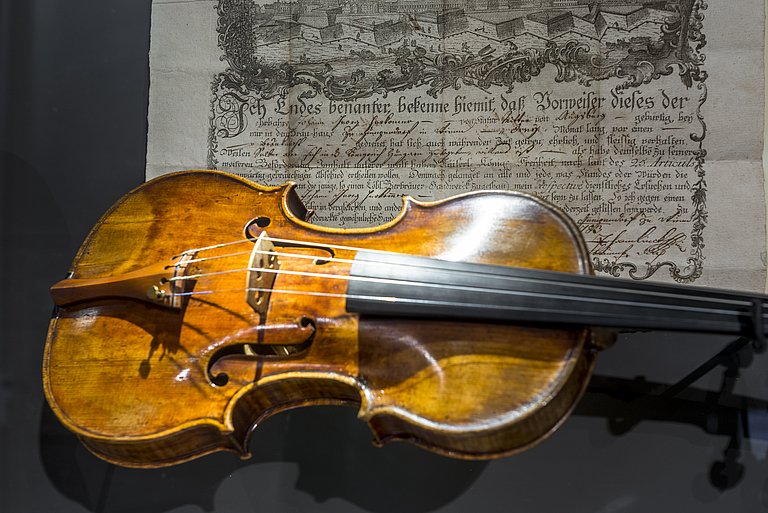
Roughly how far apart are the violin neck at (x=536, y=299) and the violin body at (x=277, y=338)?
0.04m

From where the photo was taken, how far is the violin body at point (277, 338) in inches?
48.8

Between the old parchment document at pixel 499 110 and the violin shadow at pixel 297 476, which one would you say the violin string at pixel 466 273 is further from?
the violin shadow at pixel 297 476

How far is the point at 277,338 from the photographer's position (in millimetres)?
1375

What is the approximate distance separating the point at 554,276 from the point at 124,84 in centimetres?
157

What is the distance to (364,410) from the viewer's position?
1.25m

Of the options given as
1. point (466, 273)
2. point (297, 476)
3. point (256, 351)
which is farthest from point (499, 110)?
point (297, 476)

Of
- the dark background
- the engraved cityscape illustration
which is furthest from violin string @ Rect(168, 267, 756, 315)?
the engraved cityscape illustration

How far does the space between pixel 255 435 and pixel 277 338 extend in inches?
22.2

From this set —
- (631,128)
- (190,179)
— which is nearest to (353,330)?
(190,179)

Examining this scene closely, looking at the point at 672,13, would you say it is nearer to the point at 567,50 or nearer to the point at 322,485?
the point at 567,50

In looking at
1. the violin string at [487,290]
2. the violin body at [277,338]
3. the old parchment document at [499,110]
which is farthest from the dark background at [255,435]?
the violin string at [487,290]

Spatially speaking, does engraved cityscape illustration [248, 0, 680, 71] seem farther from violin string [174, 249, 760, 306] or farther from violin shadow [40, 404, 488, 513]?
violin shadow [40, 404, 488, 513]

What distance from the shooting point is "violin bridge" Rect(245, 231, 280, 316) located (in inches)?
52.8

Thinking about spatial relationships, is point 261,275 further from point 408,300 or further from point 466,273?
point 466,273
